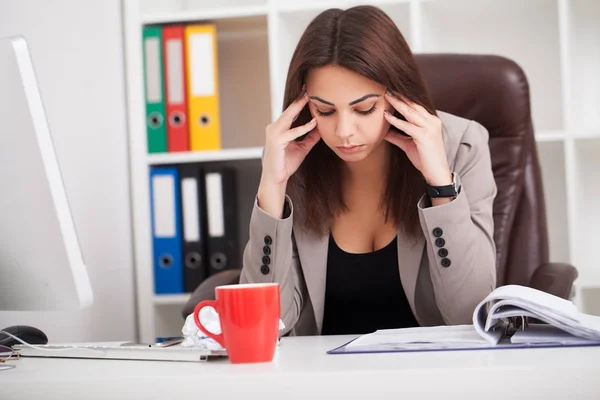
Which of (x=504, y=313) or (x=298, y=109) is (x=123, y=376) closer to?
(x=504, y=313)

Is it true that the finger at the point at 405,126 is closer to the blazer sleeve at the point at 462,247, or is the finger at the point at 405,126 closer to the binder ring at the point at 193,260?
the blazer sleeve at the point at 462,247

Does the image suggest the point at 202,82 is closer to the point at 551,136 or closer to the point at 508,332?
the point at 551,136

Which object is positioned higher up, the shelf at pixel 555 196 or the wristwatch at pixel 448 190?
the wristwatch at pixel 448 190

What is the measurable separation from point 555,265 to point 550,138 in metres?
0.80

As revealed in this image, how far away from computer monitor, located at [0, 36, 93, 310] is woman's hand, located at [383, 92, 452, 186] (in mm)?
636

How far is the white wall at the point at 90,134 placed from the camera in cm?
186

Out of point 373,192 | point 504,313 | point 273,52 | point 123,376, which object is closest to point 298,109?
point 373,192

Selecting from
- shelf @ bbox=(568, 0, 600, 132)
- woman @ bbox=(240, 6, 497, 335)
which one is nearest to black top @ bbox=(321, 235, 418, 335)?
woman @ bbox=(240, 6, 497, 335)

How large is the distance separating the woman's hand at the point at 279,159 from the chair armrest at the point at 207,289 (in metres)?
0.33

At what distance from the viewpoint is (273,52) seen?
240 cm

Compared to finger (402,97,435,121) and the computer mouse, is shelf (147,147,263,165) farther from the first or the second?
the computer mouse

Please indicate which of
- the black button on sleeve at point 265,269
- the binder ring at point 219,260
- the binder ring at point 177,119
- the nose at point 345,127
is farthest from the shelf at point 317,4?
the black button on sleeve at point 265,269

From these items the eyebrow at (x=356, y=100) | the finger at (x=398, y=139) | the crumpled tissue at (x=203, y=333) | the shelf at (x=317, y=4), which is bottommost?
the crumpled tissue at (x=203, y=333)

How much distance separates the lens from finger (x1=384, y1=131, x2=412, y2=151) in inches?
55.2
